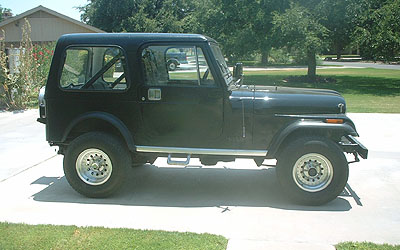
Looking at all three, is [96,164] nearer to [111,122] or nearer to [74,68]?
[111,122]

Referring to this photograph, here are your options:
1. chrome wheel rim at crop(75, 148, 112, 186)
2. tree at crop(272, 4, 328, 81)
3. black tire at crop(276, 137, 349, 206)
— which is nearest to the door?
chrome wheel rim at crop(75, 148, 112, 186)

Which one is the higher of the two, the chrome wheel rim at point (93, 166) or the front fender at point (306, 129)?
the front fender at point (306, 129)

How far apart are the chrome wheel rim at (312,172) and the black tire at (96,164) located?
2156 mm

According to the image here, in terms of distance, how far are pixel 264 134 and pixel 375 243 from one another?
1.78m

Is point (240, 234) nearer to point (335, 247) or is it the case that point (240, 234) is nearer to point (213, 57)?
point (335, 247)

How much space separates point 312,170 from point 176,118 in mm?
1821

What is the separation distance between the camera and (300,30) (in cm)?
1900

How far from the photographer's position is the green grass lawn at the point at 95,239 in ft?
13.0

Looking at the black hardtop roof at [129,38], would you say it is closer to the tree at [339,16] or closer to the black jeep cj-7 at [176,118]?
the black jeep cj-7 at [176,118]

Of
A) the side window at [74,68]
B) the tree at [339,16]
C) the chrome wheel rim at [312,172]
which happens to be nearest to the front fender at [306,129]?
the chrome wheel rim at [312,172]

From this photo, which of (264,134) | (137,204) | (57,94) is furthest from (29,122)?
(264,134)

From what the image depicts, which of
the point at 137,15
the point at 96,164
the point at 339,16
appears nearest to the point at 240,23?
the point at 339,16

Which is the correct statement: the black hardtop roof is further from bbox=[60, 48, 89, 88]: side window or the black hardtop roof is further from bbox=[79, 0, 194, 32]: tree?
bbox=[79, 0, 194, 32]: tree

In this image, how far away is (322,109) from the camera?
5.25 meters
